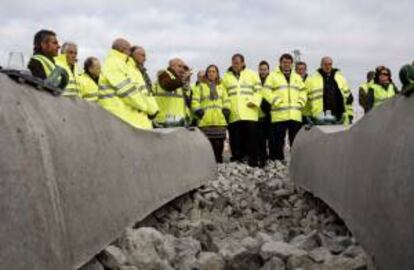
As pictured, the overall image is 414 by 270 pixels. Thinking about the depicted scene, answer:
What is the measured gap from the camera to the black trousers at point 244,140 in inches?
436

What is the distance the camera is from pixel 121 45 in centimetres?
693

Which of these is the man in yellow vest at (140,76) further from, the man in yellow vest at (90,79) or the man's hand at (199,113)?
the man's hand at (199,113)

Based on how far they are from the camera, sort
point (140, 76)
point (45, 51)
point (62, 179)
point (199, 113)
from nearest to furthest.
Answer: point (62, 179) < point (45, 51) < point (140, 76) < point (199, 113)

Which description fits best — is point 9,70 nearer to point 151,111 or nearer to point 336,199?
point 336,199

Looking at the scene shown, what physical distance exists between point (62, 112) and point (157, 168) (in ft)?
7.80

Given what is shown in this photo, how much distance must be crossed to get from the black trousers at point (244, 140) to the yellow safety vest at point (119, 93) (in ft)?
15.3

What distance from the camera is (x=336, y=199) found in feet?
16.7

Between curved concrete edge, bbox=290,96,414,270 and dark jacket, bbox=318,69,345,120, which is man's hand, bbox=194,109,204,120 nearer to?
dark jacket, bbox=318,69,345,120

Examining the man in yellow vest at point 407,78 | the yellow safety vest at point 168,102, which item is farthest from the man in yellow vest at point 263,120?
the man in yellow vest at point 407,78

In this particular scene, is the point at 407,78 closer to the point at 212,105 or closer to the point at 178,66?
the point at 178,66

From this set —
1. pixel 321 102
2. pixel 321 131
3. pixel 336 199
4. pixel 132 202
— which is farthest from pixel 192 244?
pixel 321 102

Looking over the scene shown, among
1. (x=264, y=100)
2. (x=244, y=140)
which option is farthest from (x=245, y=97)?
(x=244, y=140)

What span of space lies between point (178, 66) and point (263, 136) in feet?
12.3

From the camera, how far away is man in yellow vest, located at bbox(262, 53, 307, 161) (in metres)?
10.9
